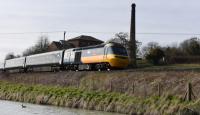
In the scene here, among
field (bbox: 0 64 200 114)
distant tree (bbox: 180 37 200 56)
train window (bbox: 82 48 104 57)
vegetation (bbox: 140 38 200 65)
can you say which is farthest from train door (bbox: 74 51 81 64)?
distant tree (bbox: 180 37 200 56)

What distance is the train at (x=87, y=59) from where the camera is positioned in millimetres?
42906

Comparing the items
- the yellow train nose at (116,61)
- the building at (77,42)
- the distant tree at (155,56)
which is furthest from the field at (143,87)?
the building at (77,42)

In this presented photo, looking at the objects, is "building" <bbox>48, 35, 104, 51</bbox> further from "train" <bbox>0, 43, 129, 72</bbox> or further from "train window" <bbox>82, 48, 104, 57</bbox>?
"train window" <bbox>82, 48, 104, 57</bbox>

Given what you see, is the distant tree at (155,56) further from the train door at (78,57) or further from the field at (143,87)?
the field at (143,87)

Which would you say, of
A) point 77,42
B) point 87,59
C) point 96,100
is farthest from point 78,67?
point 77,42

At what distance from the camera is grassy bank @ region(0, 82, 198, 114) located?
25820mm

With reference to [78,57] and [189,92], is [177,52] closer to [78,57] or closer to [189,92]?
[78,57]

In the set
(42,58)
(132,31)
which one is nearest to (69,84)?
(42,58)

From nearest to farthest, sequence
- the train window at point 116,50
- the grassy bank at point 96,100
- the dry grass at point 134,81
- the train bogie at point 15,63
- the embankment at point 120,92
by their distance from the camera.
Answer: the grassy bank at point 96,100
the embankment at point 120,92
the dry grass at point 134,81
the train window at point 116,50
the train bogie at point 15,63

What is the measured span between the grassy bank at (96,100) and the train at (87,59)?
18.6 feet

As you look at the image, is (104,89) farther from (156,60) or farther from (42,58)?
(156,60)

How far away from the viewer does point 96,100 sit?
3136cm

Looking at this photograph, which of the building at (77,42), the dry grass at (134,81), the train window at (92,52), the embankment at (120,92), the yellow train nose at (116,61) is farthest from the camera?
the building at (77,42)

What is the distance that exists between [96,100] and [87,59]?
49.7ft
